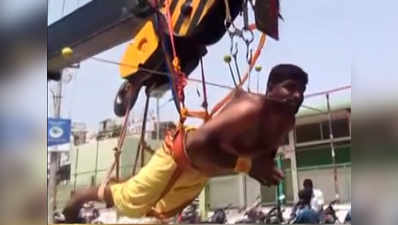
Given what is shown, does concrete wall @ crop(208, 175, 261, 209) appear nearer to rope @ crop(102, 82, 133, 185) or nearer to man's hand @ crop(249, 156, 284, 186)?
man's hand @ crop(249, 156, 284, 186)

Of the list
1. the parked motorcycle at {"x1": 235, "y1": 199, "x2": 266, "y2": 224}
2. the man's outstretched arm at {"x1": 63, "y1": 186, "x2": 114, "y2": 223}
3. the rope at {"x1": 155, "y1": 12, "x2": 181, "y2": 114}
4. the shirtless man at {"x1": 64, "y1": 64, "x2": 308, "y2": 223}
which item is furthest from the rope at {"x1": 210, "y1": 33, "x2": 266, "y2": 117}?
the man's outstretched arm at {"x1": 63, "y1": 186, "x2": 114, "y2": 223}

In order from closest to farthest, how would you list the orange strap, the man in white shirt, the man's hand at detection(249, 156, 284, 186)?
the man in white shirt, the man's hand at detection(249, 156, 284, 186), the orange strap

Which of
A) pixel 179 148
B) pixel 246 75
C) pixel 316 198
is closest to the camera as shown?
pixel 316 198

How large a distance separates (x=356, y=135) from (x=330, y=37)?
12.1 inches

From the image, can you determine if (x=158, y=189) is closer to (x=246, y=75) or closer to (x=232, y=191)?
(x=232, y=191)

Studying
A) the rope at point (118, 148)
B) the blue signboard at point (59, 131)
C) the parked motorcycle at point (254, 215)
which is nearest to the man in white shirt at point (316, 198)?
the parked motorcycle at point (254, 215)

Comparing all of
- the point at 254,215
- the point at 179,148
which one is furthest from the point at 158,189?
the point at 254,215

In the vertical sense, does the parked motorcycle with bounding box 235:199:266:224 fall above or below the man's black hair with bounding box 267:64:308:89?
below

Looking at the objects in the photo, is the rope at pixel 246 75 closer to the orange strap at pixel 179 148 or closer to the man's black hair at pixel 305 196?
the orange strap at pixel 179 148

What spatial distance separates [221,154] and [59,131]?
46 centimetres

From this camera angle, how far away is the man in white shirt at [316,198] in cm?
127

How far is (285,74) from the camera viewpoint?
1.33 metres

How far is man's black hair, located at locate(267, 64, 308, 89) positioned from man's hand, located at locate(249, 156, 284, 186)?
17cm

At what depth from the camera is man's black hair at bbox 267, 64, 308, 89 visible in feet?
4.22
